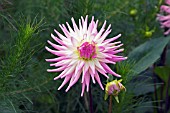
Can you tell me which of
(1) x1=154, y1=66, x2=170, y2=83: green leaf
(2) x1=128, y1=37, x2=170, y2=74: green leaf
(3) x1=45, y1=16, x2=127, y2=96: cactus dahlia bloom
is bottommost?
(1) x1=154, y1=66, x2=170, y2=83: green leaf

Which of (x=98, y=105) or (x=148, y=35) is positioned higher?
(x=148, y=35)

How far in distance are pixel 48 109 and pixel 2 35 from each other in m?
0.35

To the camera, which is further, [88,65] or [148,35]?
[148,35]

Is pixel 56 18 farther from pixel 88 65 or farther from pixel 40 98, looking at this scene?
pixel 88 65

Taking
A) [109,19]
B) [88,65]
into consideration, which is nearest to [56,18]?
[109,19]

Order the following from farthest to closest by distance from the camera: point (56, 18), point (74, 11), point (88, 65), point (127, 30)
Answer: point (127, 30) → point (56, 18) → point (74, 11) → point (88, 65)

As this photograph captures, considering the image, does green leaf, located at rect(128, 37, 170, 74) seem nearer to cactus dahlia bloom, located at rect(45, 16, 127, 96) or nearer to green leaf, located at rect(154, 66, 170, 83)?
green leaf, located at rect(154, 66, 170, 83)

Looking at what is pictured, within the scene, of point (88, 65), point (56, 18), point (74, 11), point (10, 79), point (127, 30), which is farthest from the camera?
point (127, 30)

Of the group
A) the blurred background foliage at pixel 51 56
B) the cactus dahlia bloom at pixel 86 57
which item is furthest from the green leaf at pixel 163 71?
the cactus dahlia bloom at pixel 86 57

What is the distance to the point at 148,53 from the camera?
3.95 feet

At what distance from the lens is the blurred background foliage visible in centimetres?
93

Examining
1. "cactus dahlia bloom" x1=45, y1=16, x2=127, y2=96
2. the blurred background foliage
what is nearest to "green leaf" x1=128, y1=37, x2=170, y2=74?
the blurred background foliage

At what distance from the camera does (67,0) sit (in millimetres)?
1188

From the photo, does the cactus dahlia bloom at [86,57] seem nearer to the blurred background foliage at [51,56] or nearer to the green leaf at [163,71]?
the blurred background foliage at [51,56]
